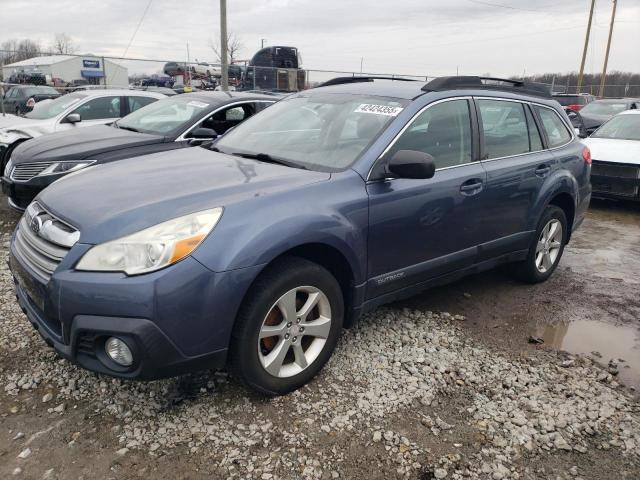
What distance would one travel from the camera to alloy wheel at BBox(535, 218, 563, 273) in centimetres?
474

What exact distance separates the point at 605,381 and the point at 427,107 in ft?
6.91

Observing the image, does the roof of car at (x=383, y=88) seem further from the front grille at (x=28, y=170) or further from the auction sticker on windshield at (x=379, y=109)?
the front grille at (x=28, y=170)

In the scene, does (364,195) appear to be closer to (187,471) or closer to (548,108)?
(187,471)

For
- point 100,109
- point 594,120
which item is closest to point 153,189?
point 100,109

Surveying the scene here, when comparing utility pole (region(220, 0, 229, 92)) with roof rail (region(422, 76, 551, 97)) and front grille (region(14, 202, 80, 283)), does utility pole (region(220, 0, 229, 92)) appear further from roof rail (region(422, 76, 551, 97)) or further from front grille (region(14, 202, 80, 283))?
front grille (region(14, 202, 80, 283))

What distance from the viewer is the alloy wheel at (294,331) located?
2.80 metres

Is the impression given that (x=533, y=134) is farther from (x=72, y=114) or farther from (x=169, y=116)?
(x=72, y=114)

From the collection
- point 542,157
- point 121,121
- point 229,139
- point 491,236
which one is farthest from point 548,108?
point 121,121

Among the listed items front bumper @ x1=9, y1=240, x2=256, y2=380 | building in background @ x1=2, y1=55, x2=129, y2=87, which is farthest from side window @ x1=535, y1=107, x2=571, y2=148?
building in background @ x1=2, y1=55, x2=129, y2=87

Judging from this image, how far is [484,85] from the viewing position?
4160 millimetres

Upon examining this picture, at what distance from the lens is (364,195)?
3084 millimetres

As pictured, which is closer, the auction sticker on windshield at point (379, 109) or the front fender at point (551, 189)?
the auction sticker on windshield at point (379, 109)

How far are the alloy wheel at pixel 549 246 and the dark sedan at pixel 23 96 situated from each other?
1756 centimetres

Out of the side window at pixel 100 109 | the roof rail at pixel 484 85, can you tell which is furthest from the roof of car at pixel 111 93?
the roof rail at pixel 484 85
